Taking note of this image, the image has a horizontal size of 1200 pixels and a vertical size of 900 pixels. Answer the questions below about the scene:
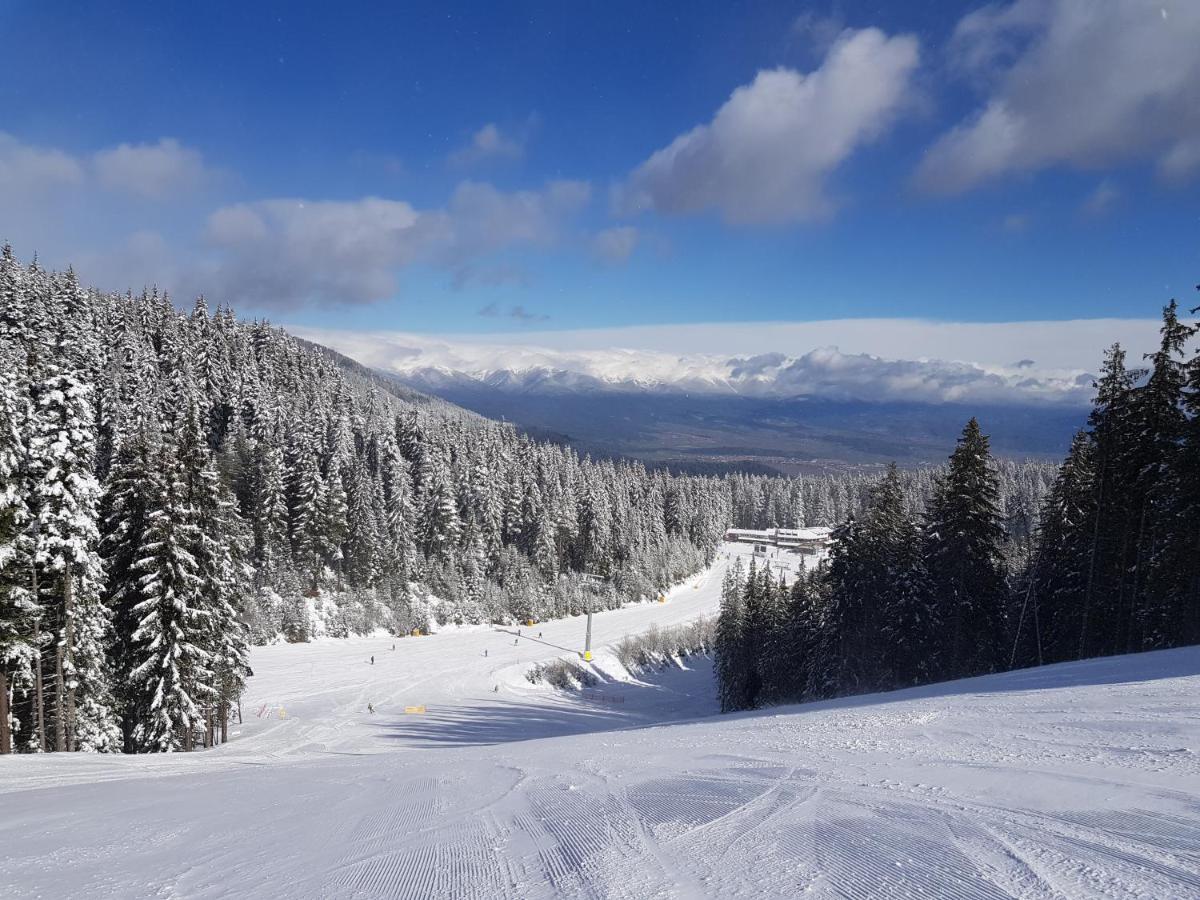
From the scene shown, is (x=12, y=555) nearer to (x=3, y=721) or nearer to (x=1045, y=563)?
(x=3, y=721)

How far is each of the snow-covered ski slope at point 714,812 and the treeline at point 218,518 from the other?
808cm

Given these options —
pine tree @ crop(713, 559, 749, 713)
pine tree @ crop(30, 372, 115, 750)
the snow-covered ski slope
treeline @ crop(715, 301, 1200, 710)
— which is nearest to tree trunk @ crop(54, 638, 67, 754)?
pine tree @ crop(30, 372, 115, 750)

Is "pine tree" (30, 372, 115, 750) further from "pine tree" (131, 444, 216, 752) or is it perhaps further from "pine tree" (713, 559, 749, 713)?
"pine tree" (713, 559, 749, 713)

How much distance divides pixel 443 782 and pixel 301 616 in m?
52.2

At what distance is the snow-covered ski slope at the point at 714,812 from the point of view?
417 centimetres

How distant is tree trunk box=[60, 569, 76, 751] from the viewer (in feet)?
62.2

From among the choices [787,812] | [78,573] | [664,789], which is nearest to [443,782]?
[664,789]

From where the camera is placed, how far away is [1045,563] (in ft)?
103

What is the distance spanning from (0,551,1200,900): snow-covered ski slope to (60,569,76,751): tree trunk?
7337 millimetres

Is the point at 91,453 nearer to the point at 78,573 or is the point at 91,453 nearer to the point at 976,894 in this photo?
the point at 78,573

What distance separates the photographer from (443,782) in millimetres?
8664

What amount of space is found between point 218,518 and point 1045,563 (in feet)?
121

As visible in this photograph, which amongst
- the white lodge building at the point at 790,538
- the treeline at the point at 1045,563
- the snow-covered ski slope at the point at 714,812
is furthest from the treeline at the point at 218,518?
the treeline at the point at 1045,563

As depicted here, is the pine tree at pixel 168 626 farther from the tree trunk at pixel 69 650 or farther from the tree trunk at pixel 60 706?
the tree trunk at pixel 60 706
